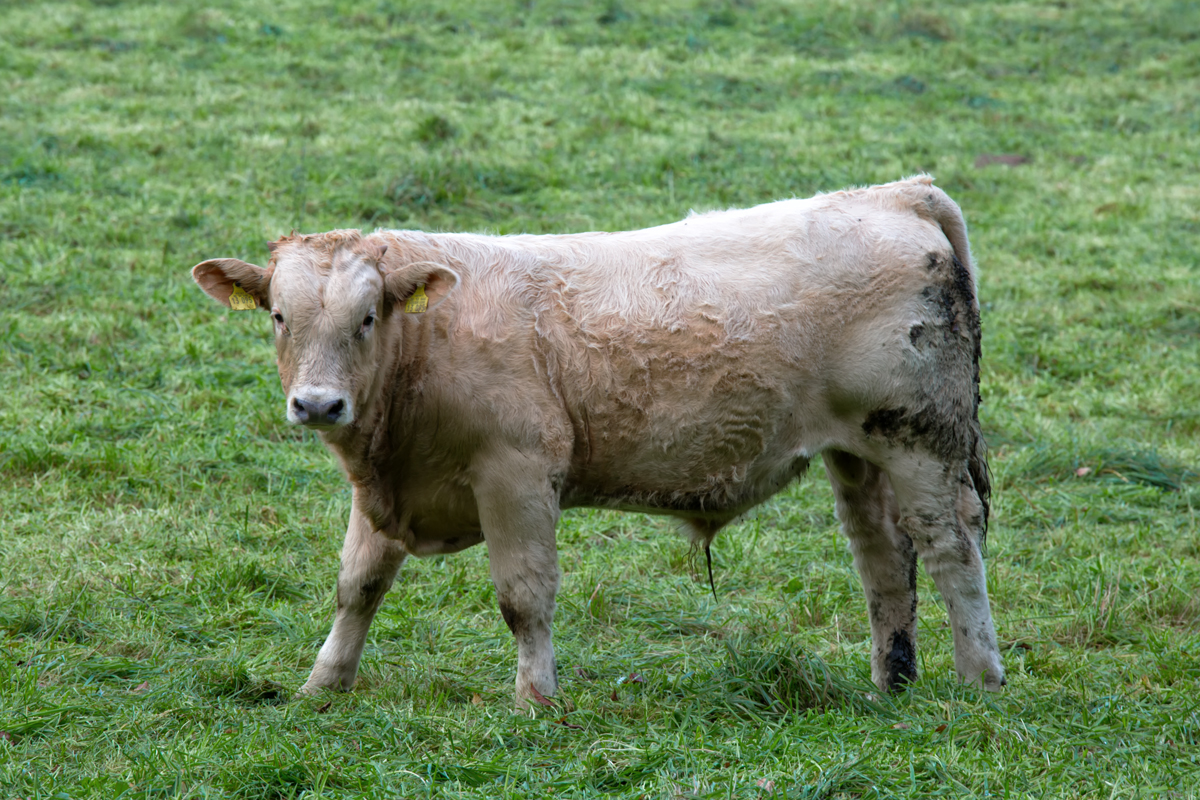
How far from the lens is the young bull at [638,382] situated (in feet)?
15.8

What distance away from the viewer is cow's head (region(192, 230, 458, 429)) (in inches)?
175

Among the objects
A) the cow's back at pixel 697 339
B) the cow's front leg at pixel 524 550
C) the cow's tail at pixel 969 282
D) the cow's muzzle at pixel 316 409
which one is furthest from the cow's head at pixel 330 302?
the cow's tail at pixel 969 282

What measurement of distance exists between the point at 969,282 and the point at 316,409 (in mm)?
2904

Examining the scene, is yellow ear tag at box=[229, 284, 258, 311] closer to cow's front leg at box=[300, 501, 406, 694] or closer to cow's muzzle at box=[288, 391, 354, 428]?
cow's muzzle at box=[288, 391, 354, 428]

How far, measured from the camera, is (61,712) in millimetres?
4594

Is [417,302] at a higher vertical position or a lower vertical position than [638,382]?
higher

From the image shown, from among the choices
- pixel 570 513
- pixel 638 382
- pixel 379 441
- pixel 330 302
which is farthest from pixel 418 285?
pixel 570 513

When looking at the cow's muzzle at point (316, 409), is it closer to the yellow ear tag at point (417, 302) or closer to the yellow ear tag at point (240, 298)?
the yellow ear tag at point (417, 302)

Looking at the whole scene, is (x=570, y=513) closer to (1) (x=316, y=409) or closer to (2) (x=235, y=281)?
(2) (x=235, y=281)

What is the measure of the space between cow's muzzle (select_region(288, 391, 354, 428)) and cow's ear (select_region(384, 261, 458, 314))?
53cm

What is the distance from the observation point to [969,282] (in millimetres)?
5473

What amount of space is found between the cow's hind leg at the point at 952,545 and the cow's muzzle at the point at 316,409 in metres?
2.34

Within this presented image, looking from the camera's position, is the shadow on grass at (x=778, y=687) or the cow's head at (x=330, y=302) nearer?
the cow's head at (x=330, y=302)

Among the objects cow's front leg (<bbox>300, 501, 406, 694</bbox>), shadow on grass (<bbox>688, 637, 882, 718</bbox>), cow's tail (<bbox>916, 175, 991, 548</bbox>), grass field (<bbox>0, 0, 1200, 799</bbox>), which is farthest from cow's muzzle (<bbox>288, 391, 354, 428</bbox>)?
cow's tail (<bbox>916, 175, 991, 548</bbox>)
